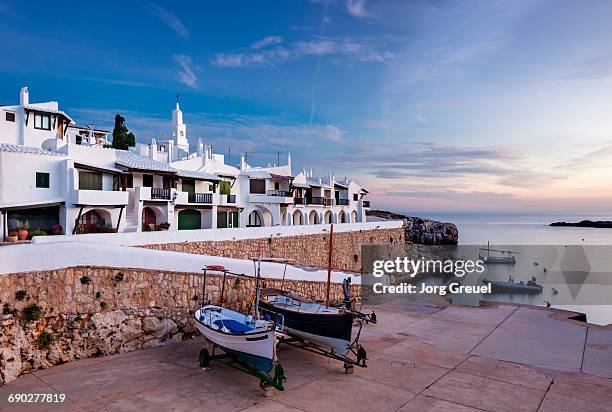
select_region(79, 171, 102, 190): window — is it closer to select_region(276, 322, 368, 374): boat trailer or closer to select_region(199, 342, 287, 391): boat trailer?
select_region(199, 342, 287, 391): boat trailer

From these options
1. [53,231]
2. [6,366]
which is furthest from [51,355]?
[53,231]

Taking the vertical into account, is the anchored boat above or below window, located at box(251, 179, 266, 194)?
below

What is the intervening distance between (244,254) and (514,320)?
15.3 m

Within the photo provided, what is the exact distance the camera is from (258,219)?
3834cm

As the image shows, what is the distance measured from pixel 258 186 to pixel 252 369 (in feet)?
93.1

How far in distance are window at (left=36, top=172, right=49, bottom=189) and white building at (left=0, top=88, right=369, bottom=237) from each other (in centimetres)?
4

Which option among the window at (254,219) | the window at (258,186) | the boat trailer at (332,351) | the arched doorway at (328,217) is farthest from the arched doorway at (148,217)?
the arched doorway at (328,217)

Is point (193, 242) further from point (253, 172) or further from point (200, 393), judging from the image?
point (253, 172)

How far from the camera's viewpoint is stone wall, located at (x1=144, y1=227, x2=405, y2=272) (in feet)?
77.2

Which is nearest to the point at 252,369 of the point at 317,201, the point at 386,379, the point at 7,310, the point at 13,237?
the point at 386,379

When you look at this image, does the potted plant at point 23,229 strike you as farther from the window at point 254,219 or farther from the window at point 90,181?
the window at point 254,219

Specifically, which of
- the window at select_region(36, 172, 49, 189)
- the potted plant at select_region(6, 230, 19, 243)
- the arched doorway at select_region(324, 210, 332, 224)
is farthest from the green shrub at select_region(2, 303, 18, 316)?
the arched doorway at select_region(324, 210, 332, 224)

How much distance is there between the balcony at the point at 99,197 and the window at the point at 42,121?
28.9 ft

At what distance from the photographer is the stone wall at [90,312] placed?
11.1 metres
